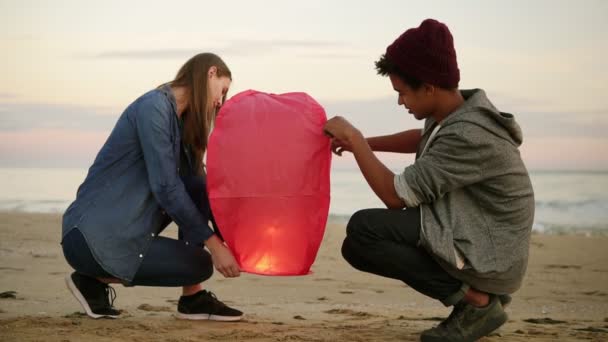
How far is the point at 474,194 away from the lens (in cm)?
336

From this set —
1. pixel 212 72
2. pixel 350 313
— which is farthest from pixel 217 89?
pixel 350 313

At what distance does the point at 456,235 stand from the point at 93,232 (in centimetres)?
169

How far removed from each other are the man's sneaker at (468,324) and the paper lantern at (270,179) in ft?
2.22

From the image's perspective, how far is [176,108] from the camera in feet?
12.3

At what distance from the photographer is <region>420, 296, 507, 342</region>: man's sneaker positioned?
3.46 meters

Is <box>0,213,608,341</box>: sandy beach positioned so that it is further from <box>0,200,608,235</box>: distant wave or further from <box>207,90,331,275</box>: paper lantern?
<box>0,200,608,235</box>: distant wave

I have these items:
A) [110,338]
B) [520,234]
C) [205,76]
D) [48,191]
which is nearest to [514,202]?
[520,234]

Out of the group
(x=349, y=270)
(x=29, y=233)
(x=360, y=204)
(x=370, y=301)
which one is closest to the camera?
(x=370, y=301)

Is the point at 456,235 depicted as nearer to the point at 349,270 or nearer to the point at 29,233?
the point at 349,270

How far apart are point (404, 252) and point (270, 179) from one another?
680mm

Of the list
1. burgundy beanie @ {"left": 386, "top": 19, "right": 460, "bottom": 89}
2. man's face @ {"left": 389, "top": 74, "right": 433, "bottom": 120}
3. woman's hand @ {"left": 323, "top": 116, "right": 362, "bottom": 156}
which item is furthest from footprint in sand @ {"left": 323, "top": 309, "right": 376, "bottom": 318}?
burgundy beanie @ {"left": 386, "top": 19, "right": 460, "bottom": 89}

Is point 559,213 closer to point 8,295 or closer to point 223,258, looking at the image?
point 8,295

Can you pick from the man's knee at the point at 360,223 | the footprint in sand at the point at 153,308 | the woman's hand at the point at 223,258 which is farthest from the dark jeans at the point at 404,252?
the footprint in sand at the point at 153,308

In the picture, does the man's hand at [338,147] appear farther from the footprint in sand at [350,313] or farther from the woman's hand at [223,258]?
the footprint in sand at [350,313]
